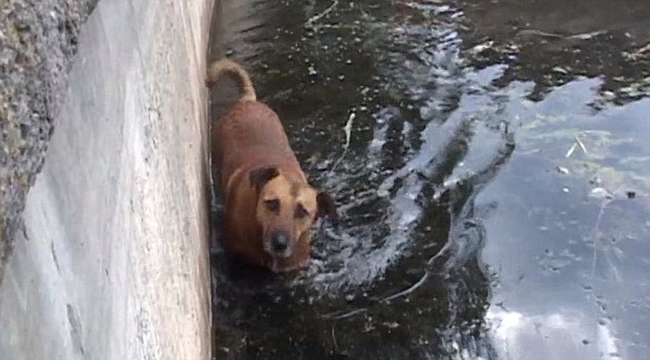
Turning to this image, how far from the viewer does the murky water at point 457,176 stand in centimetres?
529

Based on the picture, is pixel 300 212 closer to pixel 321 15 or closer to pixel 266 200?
pixel 266 200

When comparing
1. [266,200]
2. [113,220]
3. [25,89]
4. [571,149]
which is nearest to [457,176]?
[571,149]

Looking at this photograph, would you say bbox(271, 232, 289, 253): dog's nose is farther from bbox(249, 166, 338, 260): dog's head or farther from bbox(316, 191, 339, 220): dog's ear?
bbox(316, 191, 339, 220): dog's ear

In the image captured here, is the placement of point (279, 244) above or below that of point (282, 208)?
below

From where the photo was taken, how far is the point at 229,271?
18.7 ft

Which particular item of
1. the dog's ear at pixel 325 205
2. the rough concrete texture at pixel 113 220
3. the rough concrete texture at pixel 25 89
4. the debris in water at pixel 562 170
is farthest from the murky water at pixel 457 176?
the rough concrete texture at pixel 25 89

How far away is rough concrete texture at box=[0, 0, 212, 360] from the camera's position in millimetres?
1688

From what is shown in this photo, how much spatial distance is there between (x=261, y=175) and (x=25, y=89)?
3.99 m

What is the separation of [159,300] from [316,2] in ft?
20.7

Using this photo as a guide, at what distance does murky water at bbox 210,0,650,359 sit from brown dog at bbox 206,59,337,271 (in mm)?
170

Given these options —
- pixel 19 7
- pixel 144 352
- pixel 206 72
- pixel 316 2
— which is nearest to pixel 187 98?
pixel 206 72

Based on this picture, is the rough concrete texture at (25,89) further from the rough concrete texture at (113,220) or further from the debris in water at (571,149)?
the debris in water at (571,149)

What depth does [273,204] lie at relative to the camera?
540 cm

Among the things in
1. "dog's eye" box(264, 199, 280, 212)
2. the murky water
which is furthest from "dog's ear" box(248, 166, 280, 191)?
the murky water
